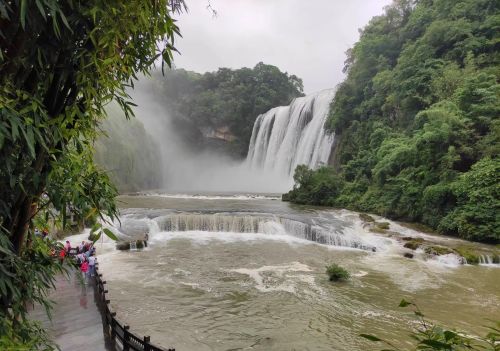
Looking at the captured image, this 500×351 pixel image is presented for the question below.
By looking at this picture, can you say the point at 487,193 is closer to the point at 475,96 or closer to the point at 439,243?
the point at 439,243

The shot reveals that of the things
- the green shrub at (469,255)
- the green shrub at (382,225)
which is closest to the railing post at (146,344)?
the green shrub at (469,255)

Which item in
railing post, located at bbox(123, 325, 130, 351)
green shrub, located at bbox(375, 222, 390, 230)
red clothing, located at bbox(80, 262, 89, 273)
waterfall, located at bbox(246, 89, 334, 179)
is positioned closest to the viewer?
railing post, located at bbox(123, 325, 130, 351)

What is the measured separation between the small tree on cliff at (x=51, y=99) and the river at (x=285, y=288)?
5658 millimetres

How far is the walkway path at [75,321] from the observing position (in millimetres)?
6191

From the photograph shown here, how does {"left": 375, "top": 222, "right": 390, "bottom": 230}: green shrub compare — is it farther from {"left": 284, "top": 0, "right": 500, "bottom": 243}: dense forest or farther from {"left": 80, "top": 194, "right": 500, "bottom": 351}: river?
{"left": 284, "top": 0, "right": 500, "bottom": 243}: dense forest

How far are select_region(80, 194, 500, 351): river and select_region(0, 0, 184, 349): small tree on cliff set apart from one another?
5.66 metres

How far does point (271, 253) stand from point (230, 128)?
40603 mm

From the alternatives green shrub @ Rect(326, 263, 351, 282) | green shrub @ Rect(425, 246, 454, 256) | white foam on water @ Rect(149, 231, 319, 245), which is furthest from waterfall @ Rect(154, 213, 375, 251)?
green shrub @ Rect(326, 263, 351, 282)

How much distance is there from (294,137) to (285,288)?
2828cm

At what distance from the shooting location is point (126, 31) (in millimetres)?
2162

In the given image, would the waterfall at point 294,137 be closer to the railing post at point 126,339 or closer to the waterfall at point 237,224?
the waterfall at point 237,224

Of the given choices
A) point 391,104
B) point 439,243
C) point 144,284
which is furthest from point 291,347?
point 391,104

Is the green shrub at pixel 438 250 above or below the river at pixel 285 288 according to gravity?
above

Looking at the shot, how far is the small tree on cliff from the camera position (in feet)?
6.13
